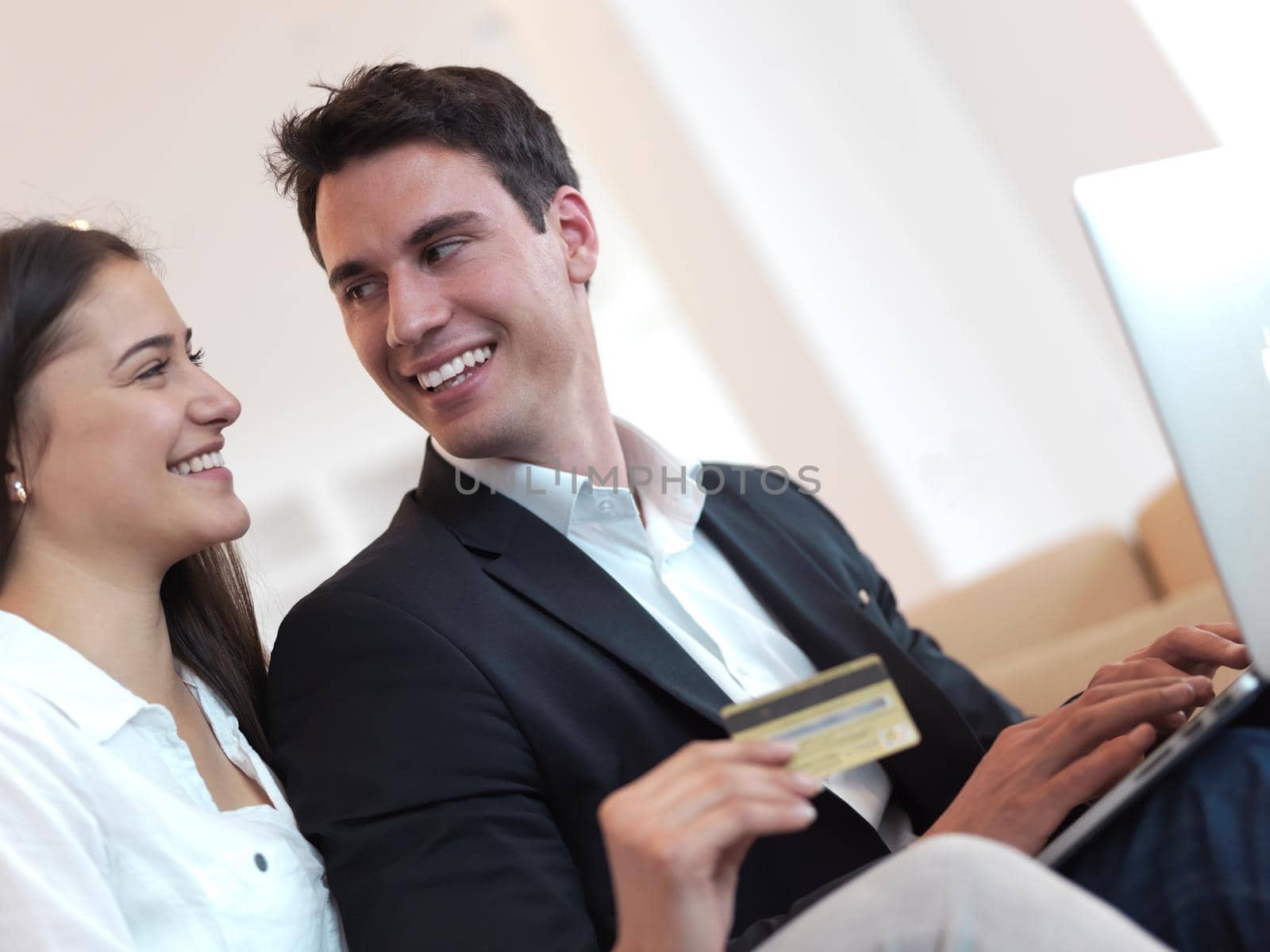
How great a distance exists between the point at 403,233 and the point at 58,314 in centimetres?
41

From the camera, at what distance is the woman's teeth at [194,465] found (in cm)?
129

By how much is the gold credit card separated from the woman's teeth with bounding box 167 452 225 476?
0.75 meters

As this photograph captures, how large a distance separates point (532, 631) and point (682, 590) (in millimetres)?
275

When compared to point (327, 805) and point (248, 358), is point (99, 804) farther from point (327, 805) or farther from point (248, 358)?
point (248, 358)

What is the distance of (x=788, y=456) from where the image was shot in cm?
388

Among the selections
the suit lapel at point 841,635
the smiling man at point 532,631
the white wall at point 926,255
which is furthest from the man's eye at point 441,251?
the white wall at point 926,255

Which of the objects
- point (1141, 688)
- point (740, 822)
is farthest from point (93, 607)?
point (1141, 688)

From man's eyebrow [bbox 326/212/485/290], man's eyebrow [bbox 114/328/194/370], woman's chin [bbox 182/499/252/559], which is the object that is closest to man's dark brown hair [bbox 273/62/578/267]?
man's eyebrow [bbox 326/212/485/290]

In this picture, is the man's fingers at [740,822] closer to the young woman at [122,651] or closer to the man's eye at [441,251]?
the young woman at [122,651]

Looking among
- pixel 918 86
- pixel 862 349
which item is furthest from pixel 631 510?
pixel 918 86

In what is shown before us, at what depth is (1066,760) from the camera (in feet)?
3.51

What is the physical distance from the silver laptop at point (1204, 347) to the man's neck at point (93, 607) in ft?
3.04

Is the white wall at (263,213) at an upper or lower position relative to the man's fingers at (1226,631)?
upper

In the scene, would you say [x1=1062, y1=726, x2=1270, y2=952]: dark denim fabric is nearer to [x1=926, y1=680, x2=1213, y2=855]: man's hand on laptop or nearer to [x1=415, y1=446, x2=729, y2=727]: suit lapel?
[x1=926, y1=680, x2=1213, y2=855]: man's hand on laptop
